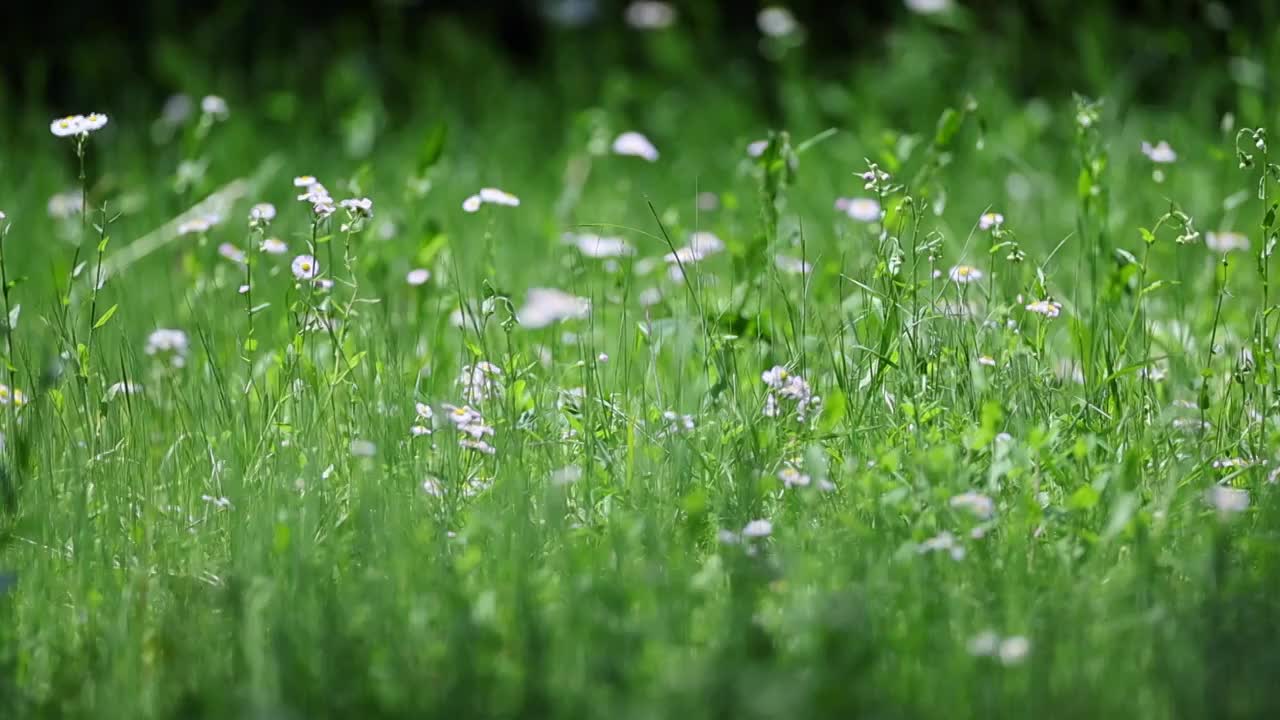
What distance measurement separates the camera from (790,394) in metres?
2.40

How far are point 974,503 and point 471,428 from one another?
0.85m

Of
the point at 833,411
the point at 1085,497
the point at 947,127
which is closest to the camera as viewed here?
the point at 1085,497

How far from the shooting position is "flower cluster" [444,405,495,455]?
232cm

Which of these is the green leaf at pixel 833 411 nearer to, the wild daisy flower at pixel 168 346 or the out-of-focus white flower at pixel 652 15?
the wild daisy flower at pixel 168 346

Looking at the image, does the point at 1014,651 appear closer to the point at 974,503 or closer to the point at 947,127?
the point at 974,503

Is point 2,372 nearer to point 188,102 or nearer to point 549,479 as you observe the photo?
point 549,479

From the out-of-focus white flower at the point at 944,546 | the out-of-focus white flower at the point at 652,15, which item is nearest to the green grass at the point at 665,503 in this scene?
the out-of-focus white flower at the point at 944,546

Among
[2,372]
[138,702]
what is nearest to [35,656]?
[138,702]

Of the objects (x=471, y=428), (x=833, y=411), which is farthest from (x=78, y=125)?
(x=833, y=411)

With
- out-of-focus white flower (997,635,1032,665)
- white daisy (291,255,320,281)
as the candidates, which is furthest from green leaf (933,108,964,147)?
out-of-focus white flower (997,635,1032,665)

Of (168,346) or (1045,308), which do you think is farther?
(168,346)

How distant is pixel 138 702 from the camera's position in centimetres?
170

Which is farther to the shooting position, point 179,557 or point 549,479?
point 549,479

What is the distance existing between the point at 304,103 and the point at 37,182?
135cm
